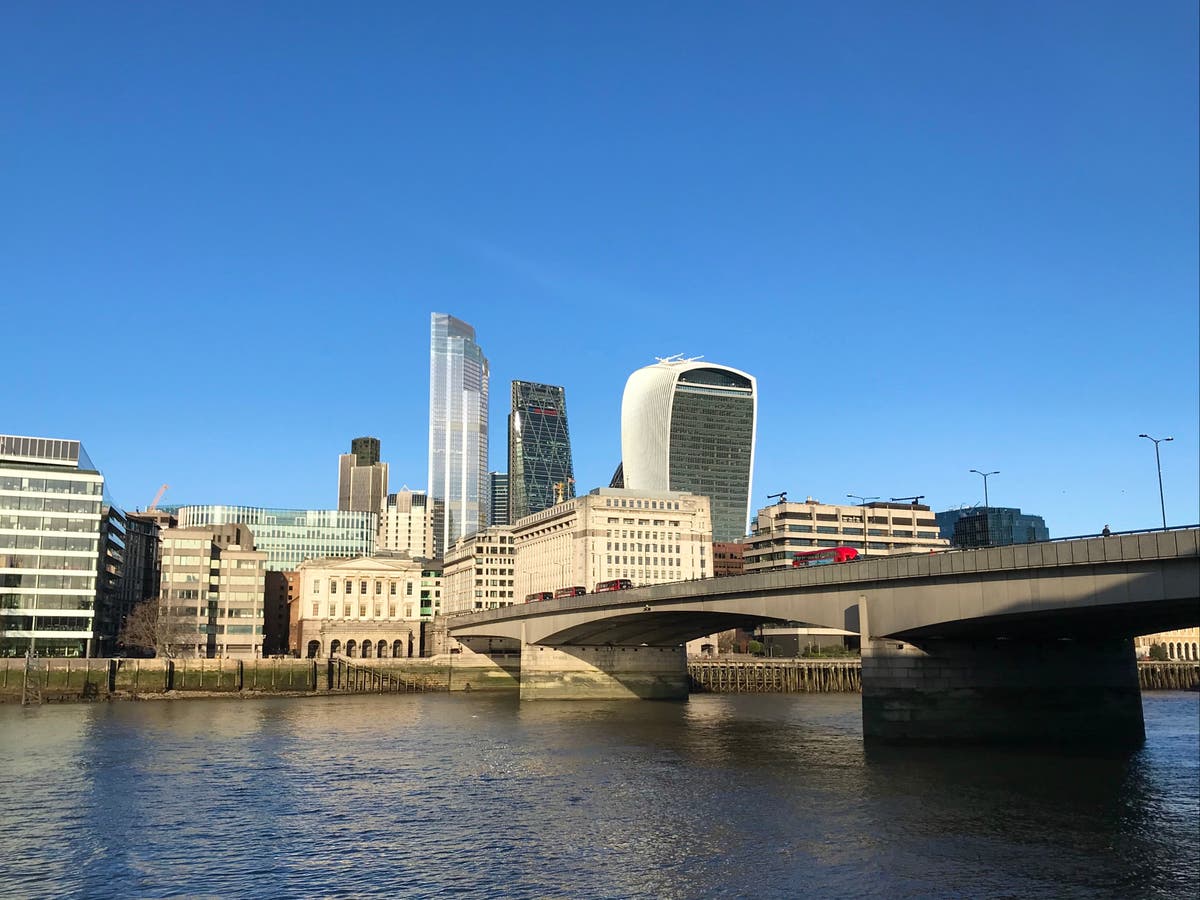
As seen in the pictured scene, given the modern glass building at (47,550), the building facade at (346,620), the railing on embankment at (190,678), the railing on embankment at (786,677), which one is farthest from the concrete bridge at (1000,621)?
the building facade at (346,620)

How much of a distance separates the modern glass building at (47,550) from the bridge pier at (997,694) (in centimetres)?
11295

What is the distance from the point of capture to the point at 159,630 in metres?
141

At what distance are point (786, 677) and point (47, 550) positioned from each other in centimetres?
10041

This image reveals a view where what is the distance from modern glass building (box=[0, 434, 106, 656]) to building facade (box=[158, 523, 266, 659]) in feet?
75.2

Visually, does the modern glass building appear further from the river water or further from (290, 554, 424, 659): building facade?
the river water

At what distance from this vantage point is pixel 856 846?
37.3 metres

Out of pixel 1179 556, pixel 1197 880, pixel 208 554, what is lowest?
pixel 1197 880

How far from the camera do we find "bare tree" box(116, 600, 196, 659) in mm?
141875

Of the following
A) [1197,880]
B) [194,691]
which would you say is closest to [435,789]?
[1197,880]

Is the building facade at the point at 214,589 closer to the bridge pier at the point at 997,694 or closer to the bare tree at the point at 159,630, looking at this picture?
the bare tree at the point at 159,630

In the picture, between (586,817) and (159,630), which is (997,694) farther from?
(159,630)

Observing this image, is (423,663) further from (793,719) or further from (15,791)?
(15,791)

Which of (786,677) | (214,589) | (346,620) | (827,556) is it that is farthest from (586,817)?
(346,620)

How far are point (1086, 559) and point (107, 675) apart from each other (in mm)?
107201
